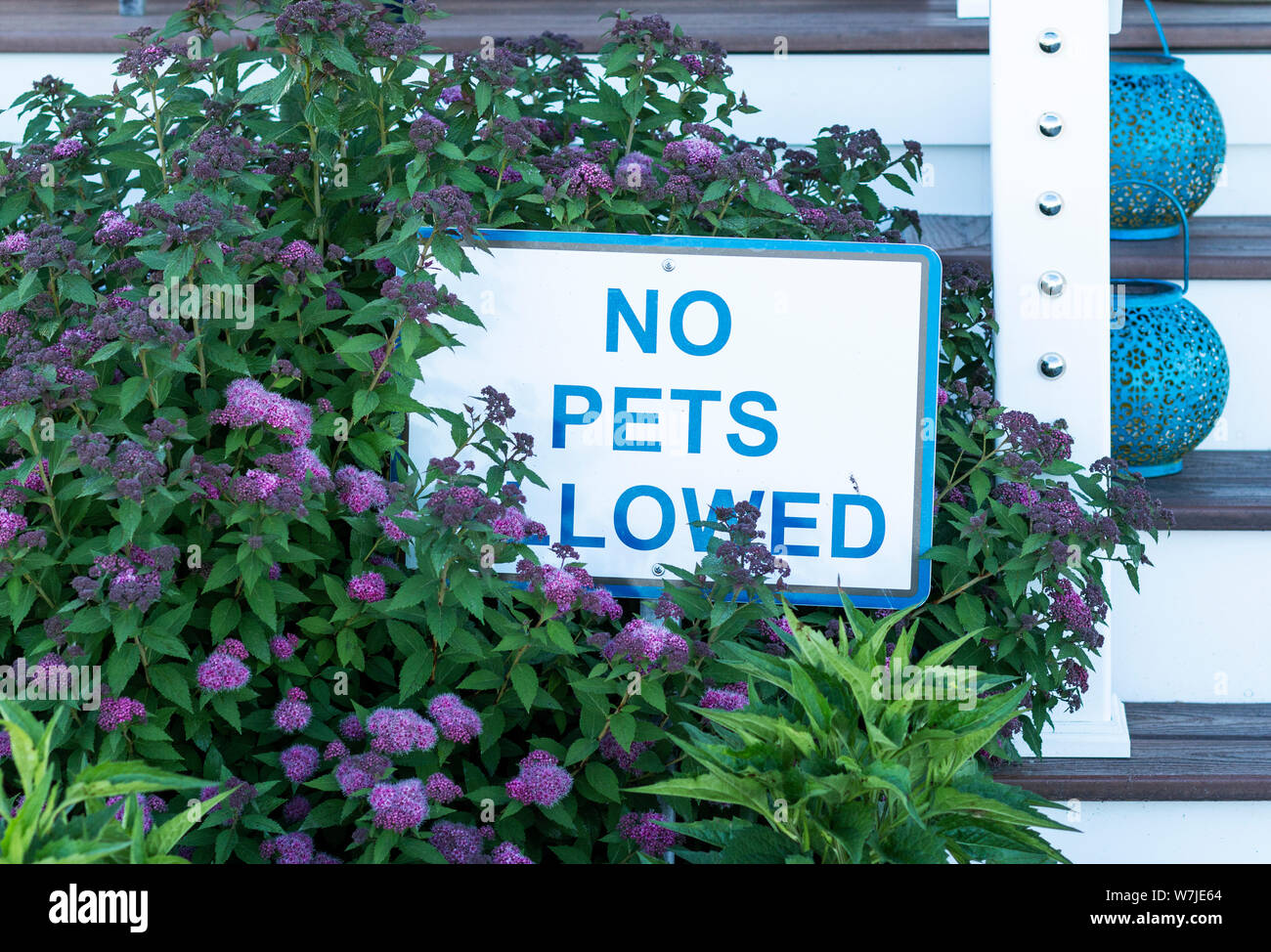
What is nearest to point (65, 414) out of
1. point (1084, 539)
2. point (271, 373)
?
point (271, 373)

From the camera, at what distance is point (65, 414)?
4.97ft

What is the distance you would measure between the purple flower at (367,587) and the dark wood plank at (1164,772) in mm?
907

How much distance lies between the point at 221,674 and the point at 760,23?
6.67ft

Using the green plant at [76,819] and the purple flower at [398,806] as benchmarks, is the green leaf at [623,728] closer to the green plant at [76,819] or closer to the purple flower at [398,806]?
the purple flower at [398,806]

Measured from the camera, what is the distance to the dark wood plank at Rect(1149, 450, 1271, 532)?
194 cm

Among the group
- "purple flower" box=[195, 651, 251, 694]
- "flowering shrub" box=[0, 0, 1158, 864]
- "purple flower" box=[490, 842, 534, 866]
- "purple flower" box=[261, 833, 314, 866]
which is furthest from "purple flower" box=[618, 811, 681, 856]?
"purple flower" box=[195, 651, 251, 694]

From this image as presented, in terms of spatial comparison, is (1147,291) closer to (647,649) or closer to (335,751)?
(647,649)

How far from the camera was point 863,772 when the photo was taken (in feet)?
3.52

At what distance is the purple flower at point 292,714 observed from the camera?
1.41 m

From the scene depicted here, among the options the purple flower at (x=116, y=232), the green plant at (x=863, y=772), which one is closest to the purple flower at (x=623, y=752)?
the green plant at (x=863, y=772)

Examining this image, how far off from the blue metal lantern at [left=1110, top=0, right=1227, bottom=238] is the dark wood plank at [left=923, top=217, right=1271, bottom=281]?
0.24ft
